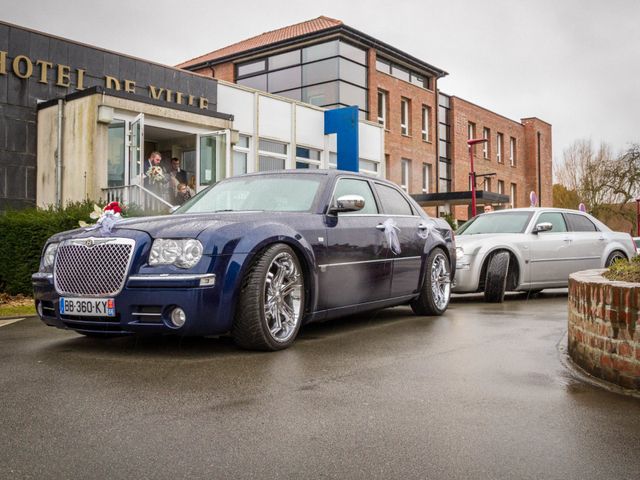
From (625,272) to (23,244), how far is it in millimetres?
8485

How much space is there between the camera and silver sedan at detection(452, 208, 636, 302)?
1005 centimetres

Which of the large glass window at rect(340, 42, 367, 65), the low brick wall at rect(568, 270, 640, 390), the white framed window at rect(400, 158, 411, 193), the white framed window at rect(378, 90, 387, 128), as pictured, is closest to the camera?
the low brick wall at rect(568, 270, 640, 390)

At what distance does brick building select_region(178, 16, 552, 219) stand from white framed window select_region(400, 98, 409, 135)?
0.17ft

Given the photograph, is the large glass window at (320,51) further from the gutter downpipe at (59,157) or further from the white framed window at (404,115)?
the gutter downpipe at (59,157)

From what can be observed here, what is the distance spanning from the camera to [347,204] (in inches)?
245

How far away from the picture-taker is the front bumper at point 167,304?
4969 millimetres

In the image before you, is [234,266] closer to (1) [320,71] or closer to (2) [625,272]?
(2) [625,272]

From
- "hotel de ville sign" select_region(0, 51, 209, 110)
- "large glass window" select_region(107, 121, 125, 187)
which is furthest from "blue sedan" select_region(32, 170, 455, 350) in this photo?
"hotel de ville sign" select_region(0, 51, 209, 110)

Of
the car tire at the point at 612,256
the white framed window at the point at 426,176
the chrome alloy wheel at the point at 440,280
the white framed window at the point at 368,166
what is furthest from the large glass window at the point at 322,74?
the chrome alloy wheel at the point at 440,280

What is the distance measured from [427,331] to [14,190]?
12906 mm

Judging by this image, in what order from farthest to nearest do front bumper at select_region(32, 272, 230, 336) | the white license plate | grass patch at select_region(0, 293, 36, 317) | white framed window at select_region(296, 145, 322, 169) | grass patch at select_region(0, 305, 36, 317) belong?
1. white framed window at select_region(296, 145, 322, 169)
2. grass patch at select_region(0, 293, 36, 317)
3. grass patch at select_region(0, 305, 36, 317)
4. the white license plate
5. front bumper at select_region(32, 272, 230, 336)

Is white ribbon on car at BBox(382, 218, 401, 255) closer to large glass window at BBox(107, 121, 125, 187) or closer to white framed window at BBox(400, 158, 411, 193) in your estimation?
large glass window at BBox(107, 121, 125, 187)

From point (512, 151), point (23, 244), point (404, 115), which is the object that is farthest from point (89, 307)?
point (512, 151)

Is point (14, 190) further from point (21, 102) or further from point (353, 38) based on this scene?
point (353, 38)
